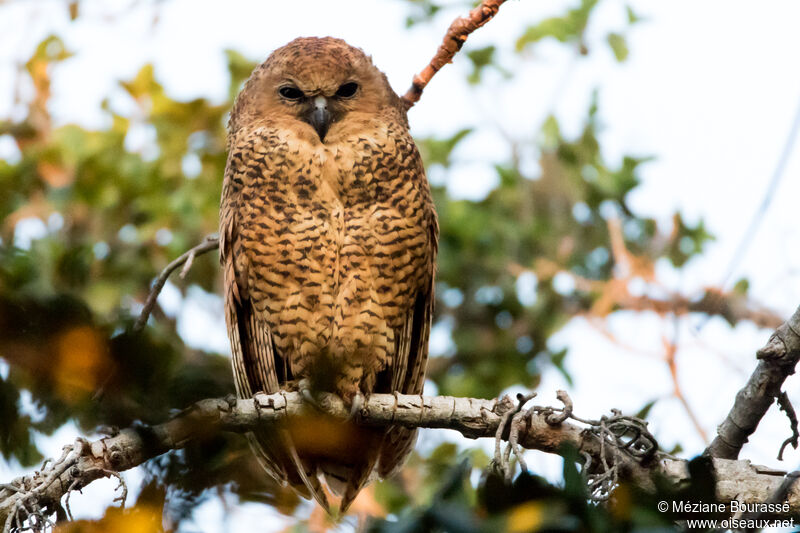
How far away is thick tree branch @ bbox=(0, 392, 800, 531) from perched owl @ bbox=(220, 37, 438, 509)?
66 centimetres

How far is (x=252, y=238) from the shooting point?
157 inches

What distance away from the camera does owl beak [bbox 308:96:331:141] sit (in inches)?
167

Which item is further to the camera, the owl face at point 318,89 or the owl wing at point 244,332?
the owl face at point 318,89

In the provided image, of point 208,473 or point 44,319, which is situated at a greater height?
point 44,319

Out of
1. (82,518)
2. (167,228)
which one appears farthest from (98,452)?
(167,228)

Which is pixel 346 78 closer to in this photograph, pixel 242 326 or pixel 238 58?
pixel 242 326

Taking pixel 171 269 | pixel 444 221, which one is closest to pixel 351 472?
pixel 171 269

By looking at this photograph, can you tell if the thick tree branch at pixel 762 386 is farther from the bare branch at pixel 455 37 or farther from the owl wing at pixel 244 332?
the owl wing at pixel 244 332

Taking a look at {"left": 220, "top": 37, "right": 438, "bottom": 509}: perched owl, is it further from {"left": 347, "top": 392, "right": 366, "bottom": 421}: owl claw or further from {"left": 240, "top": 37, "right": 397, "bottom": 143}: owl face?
{"left": 347, "top": 392, "right": 366, "bottom": 421}: owl claw

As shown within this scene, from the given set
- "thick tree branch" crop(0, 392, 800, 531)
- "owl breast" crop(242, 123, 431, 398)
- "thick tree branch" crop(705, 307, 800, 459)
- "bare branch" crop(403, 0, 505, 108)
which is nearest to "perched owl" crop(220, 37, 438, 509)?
"owl breast" crop(242, 123, 431, 398)

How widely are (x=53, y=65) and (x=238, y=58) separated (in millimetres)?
1482

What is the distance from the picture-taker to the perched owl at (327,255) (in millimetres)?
3934

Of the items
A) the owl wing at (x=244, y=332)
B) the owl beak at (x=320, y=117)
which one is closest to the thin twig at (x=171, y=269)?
the owl wing at (x=244, y=332)

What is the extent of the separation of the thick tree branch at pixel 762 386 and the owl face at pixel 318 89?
225cm
